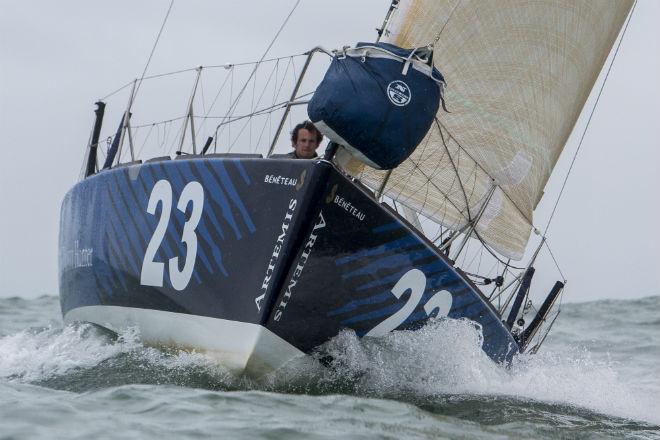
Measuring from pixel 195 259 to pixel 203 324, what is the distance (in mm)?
377

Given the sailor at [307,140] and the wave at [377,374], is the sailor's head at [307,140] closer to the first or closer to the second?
the sailor at [307,140]

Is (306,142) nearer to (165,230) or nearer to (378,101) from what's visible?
(378,101)

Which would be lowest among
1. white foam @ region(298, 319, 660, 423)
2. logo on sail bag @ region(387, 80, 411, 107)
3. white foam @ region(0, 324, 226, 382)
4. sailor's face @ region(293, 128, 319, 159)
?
white foam @ region(298, 319, 660, 423)

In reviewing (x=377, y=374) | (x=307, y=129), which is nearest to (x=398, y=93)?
(x=307, y=129)

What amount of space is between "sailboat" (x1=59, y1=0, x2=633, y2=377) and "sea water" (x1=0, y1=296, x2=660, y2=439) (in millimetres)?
142

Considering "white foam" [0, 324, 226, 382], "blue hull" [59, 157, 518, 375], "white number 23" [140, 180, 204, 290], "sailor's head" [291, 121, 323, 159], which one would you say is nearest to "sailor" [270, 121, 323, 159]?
"sailor's head" [291, 121, 323, 159]

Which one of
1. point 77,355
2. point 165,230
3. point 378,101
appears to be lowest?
point 77,355

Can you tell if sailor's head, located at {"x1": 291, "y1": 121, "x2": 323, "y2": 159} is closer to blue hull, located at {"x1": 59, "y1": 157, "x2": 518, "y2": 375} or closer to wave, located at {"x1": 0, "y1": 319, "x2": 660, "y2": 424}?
blue hull, located at {"x1": 59, "y1": 157, "x2": 518, "y2": 375}

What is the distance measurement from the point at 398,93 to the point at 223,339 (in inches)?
66.2

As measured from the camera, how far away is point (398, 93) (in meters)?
6.41

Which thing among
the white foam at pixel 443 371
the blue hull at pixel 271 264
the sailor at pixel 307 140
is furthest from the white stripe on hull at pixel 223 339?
the sailor at pixel 307 140

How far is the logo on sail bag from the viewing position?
638 cm

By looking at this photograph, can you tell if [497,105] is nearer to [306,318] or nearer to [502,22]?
[502,22]

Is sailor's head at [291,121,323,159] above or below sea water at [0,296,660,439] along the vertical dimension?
above
